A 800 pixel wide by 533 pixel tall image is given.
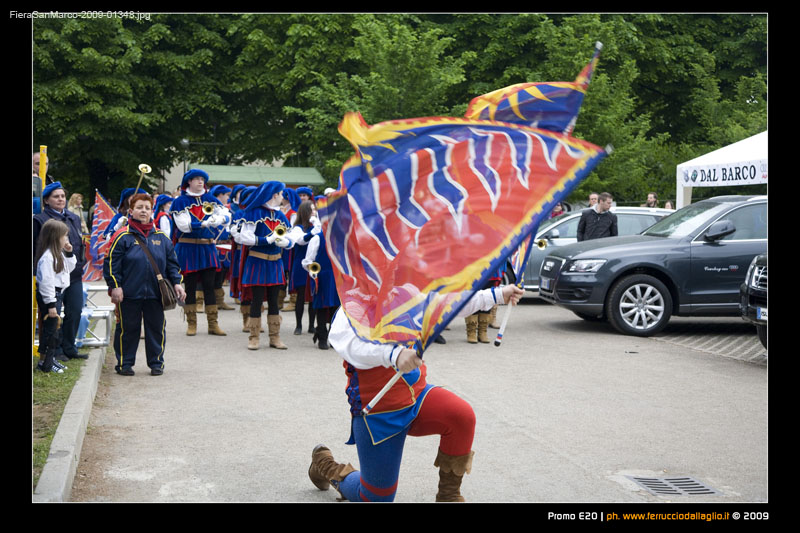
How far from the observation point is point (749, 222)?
13406mm

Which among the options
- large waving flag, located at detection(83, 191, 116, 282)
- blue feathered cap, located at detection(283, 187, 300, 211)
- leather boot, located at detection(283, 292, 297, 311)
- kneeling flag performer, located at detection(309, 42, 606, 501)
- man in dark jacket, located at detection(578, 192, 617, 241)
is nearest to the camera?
kneeling flag performer, located at detection(309, 42, 606, 501)

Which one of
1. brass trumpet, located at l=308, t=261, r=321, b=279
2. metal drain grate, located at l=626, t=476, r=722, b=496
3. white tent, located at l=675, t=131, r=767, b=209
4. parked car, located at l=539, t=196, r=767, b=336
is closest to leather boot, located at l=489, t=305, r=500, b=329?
parked car, located at l=539, t=196, r=767, b=336

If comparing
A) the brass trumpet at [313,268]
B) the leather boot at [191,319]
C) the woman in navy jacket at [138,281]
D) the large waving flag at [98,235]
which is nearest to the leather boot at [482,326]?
the brass trumpet at [313,268]

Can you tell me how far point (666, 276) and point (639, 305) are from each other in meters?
0.55

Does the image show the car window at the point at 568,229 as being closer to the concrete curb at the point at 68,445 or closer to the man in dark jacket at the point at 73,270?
the man in dark jacket at the point at 73,270

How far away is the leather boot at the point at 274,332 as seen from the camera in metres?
11.7

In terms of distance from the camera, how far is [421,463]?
646 centimetres

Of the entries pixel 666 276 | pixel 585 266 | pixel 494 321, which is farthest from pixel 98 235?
pixel 666 276

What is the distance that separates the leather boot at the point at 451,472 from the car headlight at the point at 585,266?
8.52 meters

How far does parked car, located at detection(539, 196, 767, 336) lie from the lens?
13070 mm

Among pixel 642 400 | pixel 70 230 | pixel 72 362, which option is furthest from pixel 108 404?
pixel 642 400

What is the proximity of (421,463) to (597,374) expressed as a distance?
407 centimetres

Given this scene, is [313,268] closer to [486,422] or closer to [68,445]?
[486,422]

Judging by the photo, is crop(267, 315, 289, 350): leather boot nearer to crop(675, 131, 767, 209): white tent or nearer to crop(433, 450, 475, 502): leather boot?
crop(433, 450, 475, 502): leather boot
